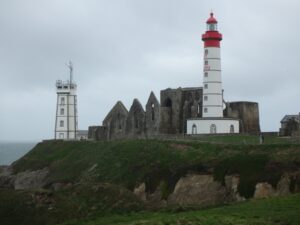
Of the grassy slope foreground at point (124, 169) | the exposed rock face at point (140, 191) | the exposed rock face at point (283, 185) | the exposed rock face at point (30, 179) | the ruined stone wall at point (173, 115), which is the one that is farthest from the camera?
the ruined stone wall at point (173, 115)

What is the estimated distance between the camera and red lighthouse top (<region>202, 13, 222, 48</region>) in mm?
69125

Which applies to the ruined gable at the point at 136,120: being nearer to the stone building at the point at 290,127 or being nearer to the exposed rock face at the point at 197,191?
the stone building at the point at 290,127

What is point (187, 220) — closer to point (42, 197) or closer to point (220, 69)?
point (42, 197)

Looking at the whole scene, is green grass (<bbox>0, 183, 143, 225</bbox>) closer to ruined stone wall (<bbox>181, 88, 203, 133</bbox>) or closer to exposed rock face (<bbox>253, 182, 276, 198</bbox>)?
exposed rock face (<bbox>253, 182, 276, 198</bbox>)

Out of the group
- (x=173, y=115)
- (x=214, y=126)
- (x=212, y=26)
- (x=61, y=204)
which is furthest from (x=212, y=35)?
(x=61, y=204)

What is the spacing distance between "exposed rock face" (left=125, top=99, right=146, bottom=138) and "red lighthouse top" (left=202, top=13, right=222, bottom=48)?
15.5m

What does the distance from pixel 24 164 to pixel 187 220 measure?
160 feet

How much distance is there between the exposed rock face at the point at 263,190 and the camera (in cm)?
4462

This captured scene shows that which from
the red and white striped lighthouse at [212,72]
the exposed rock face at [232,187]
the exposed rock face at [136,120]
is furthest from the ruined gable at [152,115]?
the exposed rock face at [232,187]

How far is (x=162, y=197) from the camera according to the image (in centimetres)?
5019

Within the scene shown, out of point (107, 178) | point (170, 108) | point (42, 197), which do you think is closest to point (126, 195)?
point (42, 197)

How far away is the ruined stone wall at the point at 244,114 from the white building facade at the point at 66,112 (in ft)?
82.8

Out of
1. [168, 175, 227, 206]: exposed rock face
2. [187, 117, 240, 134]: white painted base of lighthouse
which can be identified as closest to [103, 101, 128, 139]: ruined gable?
[187, 117, 240, 134]: white painted base of lighthouse

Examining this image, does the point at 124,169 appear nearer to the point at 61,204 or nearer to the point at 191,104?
the point at 61,204
